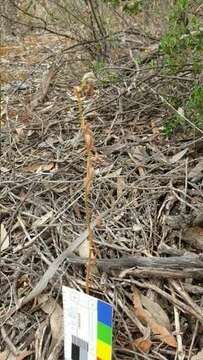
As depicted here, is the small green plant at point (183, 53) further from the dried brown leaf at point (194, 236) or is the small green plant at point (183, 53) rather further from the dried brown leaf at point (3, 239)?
the dried brown leaf at point (3, 239)

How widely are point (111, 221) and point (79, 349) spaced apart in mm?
650

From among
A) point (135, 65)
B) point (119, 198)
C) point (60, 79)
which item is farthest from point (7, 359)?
point (60, 79)

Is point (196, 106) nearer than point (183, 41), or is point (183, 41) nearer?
point (196, 106)

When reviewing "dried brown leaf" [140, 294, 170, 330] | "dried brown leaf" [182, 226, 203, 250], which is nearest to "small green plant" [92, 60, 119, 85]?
"dried brown leaf" [182, 226, 203, 250]

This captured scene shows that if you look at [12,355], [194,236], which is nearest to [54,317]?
[12,355]

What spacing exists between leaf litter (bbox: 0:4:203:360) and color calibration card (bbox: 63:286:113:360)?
0.13 m

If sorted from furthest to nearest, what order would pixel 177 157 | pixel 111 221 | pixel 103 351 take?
pixel 177 157, pixel 111 221, pixel 103 351

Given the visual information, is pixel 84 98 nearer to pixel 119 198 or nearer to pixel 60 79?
pixel 60 79

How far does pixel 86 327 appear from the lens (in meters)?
1.76

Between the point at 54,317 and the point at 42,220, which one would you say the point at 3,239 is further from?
the point at 54,317

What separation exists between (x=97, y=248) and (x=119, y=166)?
620mm

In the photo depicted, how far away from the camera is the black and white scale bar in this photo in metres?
1.79

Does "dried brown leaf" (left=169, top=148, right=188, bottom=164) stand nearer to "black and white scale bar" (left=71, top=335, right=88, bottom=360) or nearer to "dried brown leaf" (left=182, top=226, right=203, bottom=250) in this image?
"dried brown leaf" (left=182, top=226, right=203, bottom=250)

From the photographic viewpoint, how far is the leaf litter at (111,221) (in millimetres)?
1957
